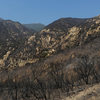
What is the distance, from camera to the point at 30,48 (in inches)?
2173

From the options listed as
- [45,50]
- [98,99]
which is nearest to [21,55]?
[45,50]

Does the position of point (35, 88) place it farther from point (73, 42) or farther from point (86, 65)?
point (73, 42)

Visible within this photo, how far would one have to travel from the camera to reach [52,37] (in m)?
60.0

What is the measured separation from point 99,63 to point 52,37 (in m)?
39.0

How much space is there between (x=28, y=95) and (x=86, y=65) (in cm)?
880

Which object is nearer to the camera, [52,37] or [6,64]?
[6,64]

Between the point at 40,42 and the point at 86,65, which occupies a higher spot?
the point at 40,42

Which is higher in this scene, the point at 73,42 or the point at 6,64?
the point at 73,42

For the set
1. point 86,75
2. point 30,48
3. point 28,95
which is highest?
point 30,48

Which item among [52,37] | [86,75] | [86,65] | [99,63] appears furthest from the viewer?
[52,37]

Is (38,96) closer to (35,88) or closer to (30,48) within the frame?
(35,88)

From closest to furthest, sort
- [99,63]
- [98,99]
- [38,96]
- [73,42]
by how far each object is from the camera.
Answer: [98,99] → [38,96] → [99,63] → [73,42]

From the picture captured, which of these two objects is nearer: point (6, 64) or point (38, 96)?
point (38, 96)

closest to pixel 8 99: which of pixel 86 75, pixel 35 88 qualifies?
pixel 35 88
